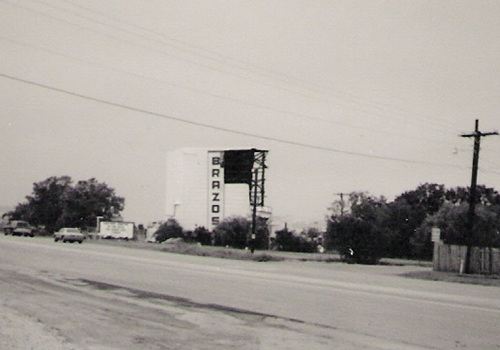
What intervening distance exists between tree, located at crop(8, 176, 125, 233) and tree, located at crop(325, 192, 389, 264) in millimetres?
75668

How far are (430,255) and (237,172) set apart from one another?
147 feet

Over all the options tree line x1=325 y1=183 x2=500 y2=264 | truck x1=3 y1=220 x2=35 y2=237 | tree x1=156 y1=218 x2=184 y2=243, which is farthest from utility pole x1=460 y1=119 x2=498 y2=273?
tree x1=156 y1=218 x2=184 y2=243

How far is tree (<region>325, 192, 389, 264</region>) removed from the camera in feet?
166

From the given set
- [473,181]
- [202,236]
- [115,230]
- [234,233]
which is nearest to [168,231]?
[202,236]

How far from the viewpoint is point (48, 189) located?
4843 inches

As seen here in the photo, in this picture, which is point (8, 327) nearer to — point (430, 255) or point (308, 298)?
point (308, 298)

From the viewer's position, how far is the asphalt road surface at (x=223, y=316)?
10.5 m

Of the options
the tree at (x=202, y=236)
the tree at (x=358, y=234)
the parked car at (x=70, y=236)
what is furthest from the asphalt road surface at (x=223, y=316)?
the tree at (x=202, y=236)

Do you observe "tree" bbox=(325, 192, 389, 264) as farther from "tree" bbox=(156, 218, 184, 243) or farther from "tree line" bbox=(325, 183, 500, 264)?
"tree" bbox=(156, 218, 184, 243)

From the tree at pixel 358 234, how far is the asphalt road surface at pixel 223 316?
28.6 metres

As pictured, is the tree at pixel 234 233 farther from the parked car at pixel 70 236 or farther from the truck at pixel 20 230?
the parked car at pixel 70 236

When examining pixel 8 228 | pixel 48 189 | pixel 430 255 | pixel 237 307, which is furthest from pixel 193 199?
pixel 237 307

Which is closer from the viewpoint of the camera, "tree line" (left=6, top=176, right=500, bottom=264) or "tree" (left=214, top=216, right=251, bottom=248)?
"tree line" (left=6, top=176, right=500, bottom=264)

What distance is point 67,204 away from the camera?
116250mm
